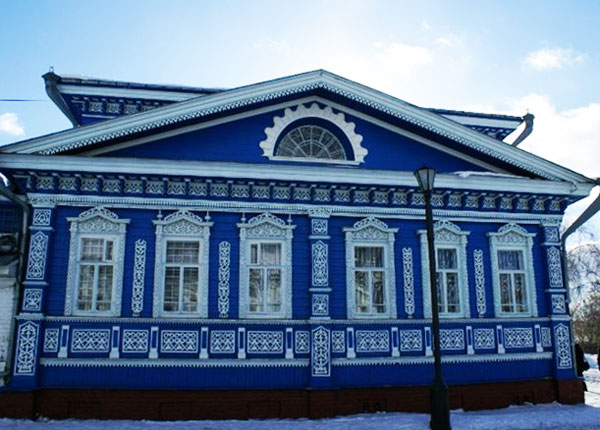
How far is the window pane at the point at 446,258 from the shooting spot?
38.0ft

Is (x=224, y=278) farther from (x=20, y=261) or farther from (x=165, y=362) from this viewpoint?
(x=20, y=261)

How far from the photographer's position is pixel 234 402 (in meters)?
10.1

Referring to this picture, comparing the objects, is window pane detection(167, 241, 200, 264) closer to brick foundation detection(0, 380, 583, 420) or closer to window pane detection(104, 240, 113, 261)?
window pane detection(104, 240, 113, 261)

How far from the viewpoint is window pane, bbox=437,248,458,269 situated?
11594mm

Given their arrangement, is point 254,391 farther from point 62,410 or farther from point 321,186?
point 321,186

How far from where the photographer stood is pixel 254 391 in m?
10.2

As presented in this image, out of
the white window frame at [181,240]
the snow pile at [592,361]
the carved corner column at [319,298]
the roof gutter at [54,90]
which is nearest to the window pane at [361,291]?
the carved corner column at [319,298]

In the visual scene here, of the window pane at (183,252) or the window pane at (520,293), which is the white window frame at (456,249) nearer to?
the window pane at (520,293)

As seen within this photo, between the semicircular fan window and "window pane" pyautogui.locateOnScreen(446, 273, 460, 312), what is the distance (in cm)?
347

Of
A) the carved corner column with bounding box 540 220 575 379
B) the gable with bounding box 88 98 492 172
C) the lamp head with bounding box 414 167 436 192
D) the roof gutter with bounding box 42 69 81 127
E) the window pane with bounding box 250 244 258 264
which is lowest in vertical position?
the carved corner column with bounding box 540 220 575 379

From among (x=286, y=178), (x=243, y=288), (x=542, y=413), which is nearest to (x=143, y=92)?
Answer: (x=286, y=178)

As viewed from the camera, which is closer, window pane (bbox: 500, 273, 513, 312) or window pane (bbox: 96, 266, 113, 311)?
window pane (bbox: 96, 266, 113, 311)

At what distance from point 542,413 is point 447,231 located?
4.03 m

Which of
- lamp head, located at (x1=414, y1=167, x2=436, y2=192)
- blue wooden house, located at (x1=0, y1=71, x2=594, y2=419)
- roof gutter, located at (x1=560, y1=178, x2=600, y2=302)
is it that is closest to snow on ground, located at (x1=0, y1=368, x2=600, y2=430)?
blue wooden house, located at (x1=0, y1=71, x2=594, y2=419)
